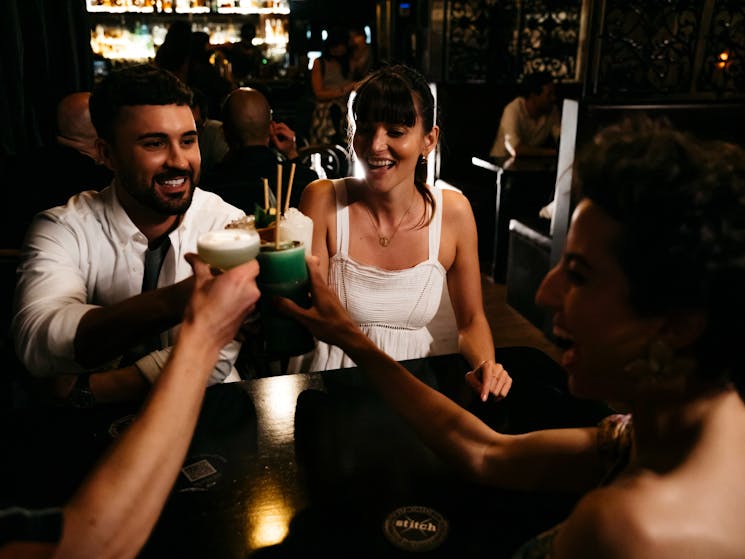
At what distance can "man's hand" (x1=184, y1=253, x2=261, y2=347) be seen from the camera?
1.12 m

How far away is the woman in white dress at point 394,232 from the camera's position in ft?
7.34

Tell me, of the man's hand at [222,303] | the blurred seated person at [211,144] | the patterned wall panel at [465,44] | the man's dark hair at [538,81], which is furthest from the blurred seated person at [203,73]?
the man's hand at [222,303]

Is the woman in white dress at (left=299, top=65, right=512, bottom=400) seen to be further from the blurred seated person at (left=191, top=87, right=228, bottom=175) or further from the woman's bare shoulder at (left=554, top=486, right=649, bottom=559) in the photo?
the blurred seated person at (left=191, top=87, right=228, bottom=175)

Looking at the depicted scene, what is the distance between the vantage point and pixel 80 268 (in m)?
1.93

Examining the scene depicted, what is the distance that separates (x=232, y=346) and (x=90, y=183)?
1.51 meters

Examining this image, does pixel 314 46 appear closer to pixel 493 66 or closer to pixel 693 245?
pixel 493 66

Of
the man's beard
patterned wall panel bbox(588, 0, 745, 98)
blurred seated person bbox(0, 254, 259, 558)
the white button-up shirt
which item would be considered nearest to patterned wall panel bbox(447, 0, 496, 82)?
patterned wall panel bbox(588, 0, 745, 98)

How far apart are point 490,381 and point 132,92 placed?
145 centimetres

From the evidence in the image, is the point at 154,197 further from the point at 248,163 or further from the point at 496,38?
the point at 496,38

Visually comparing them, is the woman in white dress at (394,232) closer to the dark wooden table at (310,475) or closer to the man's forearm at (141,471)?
the dark wooden table at (310,475)

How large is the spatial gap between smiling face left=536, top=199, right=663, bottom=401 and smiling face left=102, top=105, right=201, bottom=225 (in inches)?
56.7

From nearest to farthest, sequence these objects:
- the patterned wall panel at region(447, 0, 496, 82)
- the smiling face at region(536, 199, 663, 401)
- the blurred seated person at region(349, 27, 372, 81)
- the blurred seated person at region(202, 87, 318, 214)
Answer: the smiling face at region(536, 199, 663, 401), the blurred seated person at region(202, 87, 318, 214), the patterned wall panel at region(447, 0, 496, 82), the blurred seated person at region(349, 27, 372, 81)

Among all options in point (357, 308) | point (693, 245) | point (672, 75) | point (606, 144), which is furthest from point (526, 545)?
point (672, 75)

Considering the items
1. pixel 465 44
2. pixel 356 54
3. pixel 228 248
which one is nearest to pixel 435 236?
pixel 228 248
